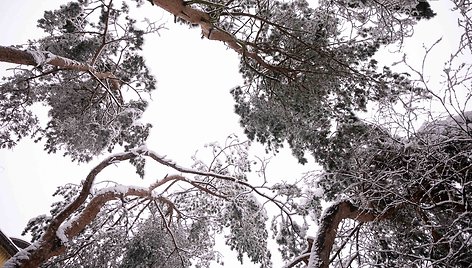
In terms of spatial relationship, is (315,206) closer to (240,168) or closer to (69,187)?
(240,168)

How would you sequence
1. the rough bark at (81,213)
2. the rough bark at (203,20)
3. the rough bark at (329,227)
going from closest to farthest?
the rough bark at (329,227) → the rough bark at (81,213) → the rough bark at (203,20)

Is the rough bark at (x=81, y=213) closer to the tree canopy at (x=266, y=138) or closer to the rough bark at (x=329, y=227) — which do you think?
the tree canopy at (x=266, y=138)

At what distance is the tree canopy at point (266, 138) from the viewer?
3914 millimetres

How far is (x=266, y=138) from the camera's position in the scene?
766 cm

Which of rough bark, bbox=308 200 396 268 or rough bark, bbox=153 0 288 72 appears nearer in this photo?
rough bark, bbox=308 200 396 268

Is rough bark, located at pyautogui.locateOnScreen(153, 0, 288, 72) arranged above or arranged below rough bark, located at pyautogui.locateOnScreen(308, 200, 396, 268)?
above

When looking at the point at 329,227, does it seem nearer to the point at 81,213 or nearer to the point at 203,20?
the point at 203,20

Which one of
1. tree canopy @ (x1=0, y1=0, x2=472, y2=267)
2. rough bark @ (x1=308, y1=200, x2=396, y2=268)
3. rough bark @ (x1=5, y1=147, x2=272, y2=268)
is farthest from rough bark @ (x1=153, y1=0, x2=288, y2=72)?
rough bark @ (x1=308, y1=200, x2=396, y2=268)

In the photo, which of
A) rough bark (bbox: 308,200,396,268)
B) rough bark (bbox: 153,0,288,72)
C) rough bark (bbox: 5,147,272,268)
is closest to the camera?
rough bark (bbox: 308,200,396,268)

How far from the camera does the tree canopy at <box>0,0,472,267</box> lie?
391cm

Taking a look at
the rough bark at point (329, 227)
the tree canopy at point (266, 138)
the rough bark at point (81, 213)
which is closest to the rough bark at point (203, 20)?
the tree canopy at point (266, 138)

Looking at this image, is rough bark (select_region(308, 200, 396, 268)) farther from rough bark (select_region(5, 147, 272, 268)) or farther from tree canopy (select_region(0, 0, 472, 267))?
rough bark (select_region(5, 147, 272, 268))

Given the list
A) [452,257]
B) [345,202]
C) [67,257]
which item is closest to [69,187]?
[67,257]

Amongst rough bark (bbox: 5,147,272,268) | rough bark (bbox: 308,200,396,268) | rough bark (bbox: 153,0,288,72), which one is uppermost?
rough bark (bbox: 153,0,288,72)
